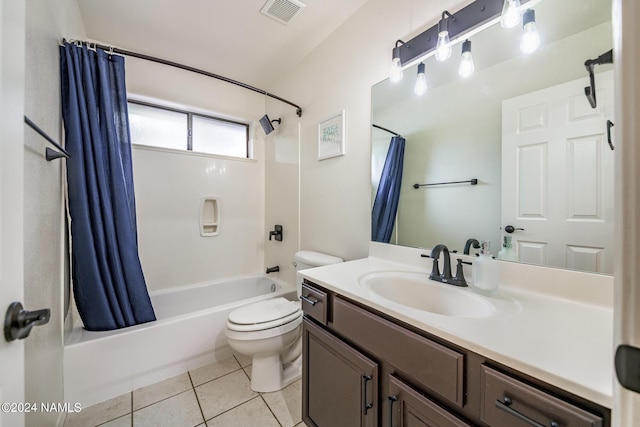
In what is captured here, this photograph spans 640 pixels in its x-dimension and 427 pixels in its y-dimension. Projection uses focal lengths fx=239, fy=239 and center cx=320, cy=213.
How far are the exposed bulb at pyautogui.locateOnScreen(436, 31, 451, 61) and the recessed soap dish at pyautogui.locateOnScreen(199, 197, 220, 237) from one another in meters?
2.19

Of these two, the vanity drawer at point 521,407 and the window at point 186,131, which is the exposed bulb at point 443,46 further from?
the window at point 186,131

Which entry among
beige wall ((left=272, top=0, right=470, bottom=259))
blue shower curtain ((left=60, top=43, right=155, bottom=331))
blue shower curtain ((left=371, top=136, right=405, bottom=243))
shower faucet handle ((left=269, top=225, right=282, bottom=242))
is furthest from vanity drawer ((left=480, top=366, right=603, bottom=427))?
shower faucet handle ((left=269, top=225, right=282, bottom=242))

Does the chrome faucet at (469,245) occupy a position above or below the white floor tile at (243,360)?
above

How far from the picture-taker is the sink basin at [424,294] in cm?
91

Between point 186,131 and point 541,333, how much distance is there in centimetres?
287

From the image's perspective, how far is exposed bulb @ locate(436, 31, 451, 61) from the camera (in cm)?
112

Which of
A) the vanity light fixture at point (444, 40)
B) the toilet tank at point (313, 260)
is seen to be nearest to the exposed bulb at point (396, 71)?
the vanity light fixture at point (444, 40)

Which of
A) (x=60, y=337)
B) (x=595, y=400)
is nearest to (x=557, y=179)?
(x=595, y=400)

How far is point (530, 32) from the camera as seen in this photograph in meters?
0.91

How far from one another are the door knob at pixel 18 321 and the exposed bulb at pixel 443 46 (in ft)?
5.40

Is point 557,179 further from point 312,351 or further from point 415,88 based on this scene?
point 312,351

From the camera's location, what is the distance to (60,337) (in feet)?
4.26

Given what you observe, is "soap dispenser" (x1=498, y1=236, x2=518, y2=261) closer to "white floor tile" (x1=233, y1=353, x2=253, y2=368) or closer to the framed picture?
the framed picture

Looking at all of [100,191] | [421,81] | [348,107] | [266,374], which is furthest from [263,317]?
[421,81]
